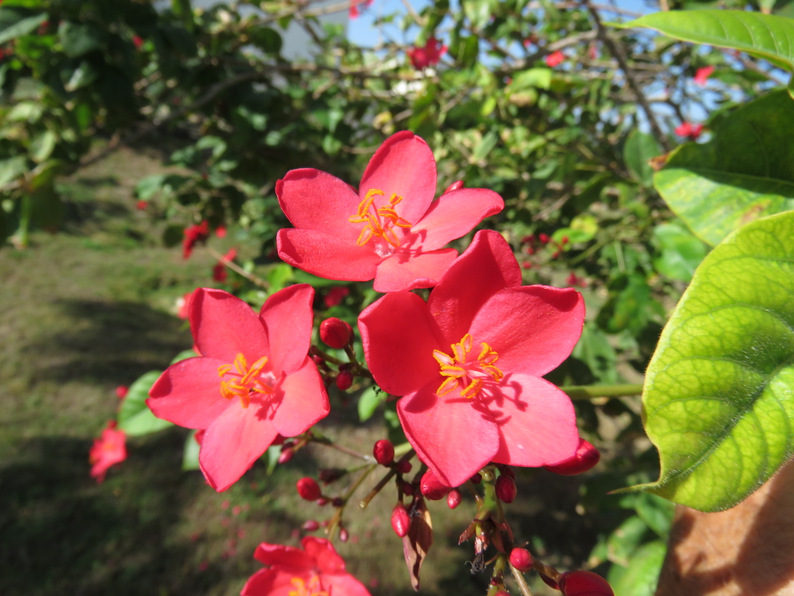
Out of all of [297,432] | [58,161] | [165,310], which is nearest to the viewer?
[297,432]

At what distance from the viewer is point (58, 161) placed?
197cm

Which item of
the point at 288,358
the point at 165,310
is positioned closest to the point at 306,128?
the point at 288,358

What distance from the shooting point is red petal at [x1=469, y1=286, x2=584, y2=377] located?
0.76 metres

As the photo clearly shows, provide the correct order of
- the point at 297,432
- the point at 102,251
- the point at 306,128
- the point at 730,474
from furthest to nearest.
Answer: the point at 102,251 → the point at 306,128 → the point at 297,432 → the point at 730,474

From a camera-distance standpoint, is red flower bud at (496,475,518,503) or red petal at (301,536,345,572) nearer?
red flower bud at (496,475,518,503)

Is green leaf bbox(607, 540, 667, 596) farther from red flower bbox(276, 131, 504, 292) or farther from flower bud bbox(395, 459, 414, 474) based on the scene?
red flower bbox(276, 131, 504, 292)

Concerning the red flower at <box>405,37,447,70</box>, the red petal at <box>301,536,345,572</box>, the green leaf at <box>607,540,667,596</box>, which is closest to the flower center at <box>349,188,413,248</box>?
the red petal at <box>301,536,345,572</box>

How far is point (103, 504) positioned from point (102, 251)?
4.44 metres

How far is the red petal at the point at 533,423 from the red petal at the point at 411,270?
0.78ft

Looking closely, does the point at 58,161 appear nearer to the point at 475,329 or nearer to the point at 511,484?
the point at 475,329

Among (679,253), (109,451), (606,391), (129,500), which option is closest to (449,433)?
(606,391)

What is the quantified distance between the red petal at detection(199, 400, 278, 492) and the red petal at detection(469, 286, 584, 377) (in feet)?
1.44

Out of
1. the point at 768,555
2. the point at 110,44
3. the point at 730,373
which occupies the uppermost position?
the point at 110,44

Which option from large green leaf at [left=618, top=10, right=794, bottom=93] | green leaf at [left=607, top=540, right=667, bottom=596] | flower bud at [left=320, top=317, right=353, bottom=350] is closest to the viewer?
large green leaf at [left=618, top=10, right=794, bottom=93]
